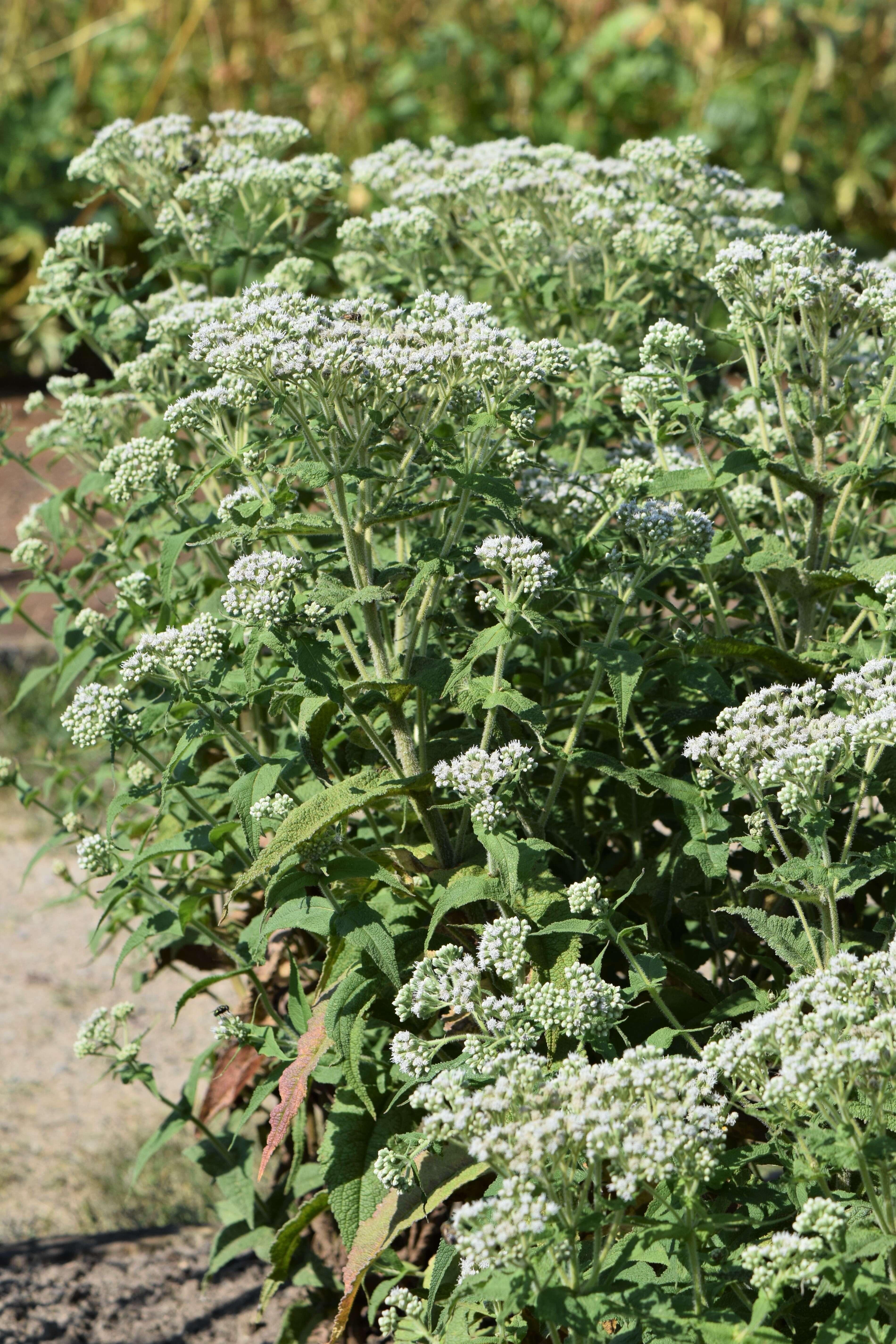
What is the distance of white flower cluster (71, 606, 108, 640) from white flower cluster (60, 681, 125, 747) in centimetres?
67

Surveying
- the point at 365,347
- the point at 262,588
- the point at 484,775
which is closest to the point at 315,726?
the point at 262,588

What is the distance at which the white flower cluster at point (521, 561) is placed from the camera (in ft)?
9.96

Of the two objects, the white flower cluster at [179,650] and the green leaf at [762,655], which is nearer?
the white flower cluster at [179,650]

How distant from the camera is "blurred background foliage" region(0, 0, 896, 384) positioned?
13.0m

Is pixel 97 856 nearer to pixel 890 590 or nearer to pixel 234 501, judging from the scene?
pixel 234 501

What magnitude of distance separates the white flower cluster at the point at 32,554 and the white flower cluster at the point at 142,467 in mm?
515

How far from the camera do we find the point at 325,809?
299cm

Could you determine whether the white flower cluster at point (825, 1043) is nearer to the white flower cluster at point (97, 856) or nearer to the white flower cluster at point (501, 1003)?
the white flower cluster at point (501, 1003)

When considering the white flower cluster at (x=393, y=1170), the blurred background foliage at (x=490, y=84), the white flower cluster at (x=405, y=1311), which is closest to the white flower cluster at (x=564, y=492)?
the white flower cluster at (x=393, y=1170)

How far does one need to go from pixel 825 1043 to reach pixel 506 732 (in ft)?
4.33

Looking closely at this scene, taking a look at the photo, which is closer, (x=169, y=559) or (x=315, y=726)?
(x=315, y=726)

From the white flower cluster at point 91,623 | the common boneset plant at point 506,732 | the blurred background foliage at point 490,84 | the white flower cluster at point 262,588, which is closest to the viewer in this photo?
the common boneset plant at point 506,732

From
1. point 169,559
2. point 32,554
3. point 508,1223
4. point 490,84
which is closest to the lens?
point 508,1223

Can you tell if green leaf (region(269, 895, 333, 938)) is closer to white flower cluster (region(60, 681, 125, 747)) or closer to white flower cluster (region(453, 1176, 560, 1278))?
white flower cluster (region(60, 681, 125, 747))
